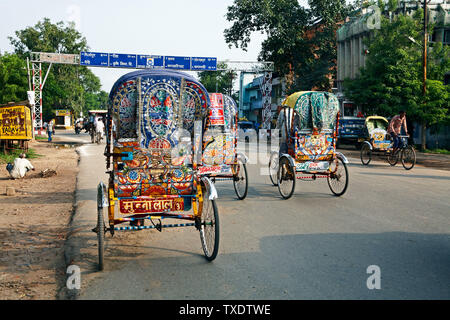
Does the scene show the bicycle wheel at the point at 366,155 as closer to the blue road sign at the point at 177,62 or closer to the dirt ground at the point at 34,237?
the dirt ground at the point at 34,237

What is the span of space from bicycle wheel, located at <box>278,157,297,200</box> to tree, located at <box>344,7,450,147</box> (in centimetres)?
1794

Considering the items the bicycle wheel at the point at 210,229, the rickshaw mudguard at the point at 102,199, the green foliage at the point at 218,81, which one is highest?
the green foliage at the point at 218,81

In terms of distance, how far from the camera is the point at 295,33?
40281 millimetres

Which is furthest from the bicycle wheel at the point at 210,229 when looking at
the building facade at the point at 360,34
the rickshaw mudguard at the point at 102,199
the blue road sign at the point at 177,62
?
the blue road sign at the point at 177,62

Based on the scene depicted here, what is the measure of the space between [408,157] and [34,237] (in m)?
12.3

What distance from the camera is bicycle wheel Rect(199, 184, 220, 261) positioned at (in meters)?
4.92

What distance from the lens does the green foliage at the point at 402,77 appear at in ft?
80.7

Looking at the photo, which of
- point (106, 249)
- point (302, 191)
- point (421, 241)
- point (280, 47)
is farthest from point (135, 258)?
point (280, 47)

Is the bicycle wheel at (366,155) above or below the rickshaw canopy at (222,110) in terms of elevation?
below

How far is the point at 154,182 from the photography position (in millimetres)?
5266

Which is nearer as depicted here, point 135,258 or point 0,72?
point 135,258

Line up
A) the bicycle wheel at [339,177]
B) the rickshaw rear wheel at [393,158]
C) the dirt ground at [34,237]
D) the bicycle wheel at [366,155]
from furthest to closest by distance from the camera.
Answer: the bicycle wheel at [366,155] → the rickshaw rear wheel at [393,158] → the bicycle wheel at [339,177] → the dirt ground at [34,237]
